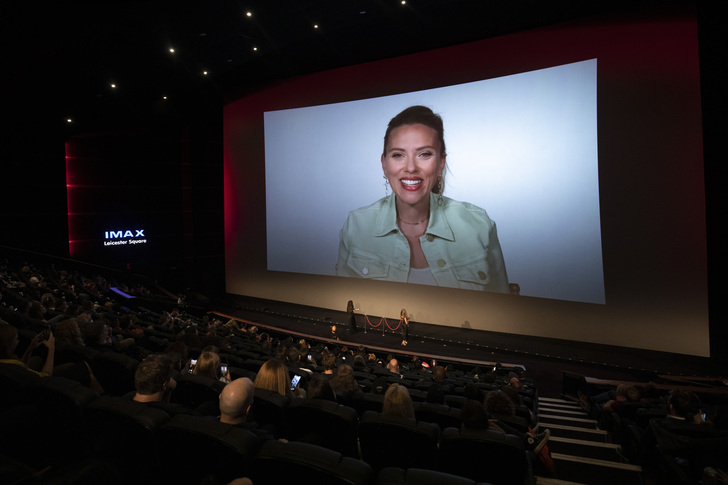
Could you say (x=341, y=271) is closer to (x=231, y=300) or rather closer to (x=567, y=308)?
(x=231, y=300)

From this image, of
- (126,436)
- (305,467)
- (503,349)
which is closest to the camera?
(305,467)

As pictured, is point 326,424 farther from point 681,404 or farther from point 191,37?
point 191,37

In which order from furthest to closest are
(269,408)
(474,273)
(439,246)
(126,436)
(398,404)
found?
(439,246), (474,273), (269,408), (398,404), (126,436)

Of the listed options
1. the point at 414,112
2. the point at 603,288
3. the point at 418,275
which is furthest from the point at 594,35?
the point at 418,275

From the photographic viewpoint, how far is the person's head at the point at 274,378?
10.9 feet

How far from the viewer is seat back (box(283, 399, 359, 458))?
260 cm

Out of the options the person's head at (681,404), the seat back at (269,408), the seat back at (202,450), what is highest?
the seat back at (202,450)

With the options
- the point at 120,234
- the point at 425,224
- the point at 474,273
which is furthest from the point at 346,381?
the point at 120,234

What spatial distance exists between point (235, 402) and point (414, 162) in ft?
31.3

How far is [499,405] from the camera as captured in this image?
134 inches

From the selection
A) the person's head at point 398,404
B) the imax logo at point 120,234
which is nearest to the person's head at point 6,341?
the person's head at point 398,404

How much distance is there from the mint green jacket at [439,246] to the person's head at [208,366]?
26.4 feet

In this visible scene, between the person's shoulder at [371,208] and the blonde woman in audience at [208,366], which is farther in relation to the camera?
the person's shoulder at [371,208]

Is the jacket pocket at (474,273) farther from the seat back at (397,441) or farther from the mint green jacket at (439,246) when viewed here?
the seat back at (397,441)
